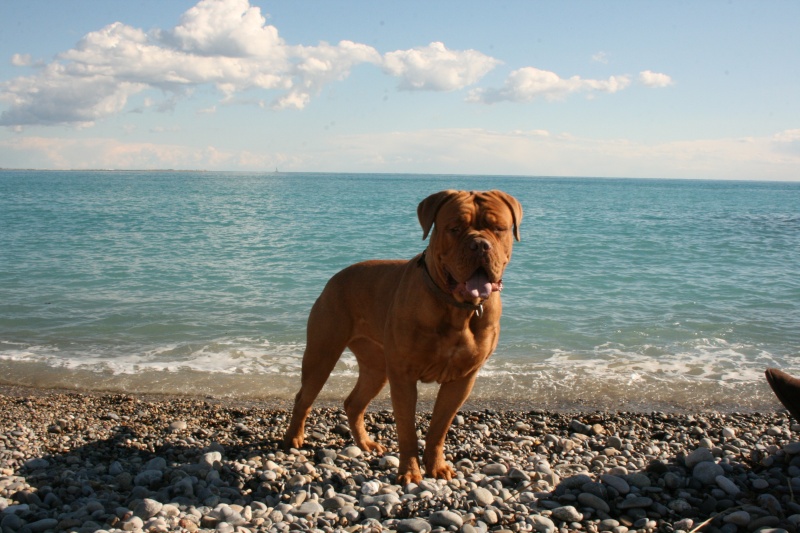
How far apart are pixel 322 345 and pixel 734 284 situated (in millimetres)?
11569

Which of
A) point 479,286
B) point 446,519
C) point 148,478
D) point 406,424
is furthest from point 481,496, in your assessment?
point 148,478

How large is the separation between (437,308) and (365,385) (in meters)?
1.40

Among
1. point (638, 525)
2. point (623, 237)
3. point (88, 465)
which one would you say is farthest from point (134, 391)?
point (623, 237)

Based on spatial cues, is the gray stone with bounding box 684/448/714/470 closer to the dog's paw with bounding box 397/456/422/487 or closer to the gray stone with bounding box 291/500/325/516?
the dog's paw with bounding box 397/456/422/487

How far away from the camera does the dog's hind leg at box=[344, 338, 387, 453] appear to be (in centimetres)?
511

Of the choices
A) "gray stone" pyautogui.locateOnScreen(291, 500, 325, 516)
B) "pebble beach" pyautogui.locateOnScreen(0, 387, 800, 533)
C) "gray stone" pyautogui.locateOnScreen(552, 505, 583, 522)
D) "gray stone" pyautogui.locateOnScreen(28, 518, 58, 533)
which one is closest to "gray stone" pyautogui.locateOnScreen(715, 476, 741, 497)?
"pebble beach" pyautogui.locateOnScreen(0, 387, 800, 533)

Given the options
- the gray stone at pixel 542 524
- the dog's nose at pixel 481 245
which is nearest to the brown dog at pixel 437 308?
the dog's nose at pixel 481 245

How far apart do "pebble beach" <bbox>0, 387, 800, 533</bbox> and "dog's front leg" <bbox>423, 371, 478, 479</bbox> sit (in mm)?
180

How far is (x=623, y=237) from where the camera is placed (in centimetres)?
2316

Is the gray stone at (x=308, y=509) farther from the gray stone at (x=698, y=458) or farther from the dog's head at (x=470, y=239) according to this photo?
the gray stone at (x=698, y=458)

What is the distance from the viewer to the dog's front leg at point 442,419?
4.35m

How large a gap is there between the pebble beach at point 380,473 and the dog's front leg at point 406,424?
111 mm

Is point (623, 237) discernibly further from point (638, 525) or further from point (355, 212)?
point (638, 525)

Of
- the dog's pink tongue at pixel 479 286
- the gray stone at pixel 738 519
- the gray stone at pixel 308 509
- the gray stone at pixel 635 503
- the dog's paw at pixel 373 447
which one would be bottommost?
the dog's paw at pixel 373 447
